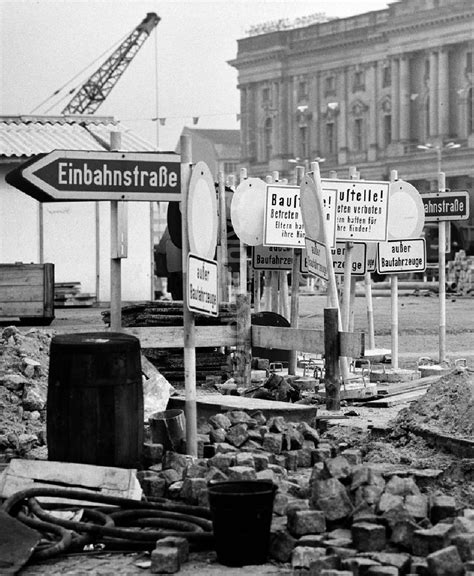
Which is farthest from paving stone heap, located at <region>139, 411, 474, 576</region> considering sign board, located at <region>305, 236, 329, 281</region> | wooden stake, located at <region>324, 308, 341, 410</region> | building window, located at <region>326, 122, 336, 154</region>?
building window, located at <region>326, 122, 336, 154</region>

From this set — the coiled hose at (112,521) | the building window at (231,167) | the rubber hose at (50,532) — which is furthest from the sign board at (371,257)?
the building window at (231,167)

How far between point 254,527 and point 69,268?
97.4 feet

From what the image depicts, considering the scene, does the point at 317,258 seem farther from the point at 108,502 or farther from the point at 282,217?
the point at 108,502

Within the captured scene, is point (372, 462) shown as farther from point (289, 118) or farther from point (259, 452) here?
point (289, 118)

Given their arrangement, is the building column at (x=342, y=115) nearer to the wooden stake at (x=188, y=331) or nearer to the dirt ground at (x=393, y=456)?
the dirt ground at (x=393, y=456)

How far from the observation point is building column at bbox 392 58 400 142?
112 meters

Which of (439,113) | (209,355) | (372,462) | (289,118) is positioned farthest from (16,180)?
(289,118)

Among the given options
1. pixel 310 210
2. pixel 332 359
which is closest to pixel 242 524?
pixel 332 359

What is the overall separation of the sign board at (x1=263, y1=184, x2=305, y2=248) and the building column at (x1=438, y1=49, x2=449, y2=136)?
Result: 3689 inches

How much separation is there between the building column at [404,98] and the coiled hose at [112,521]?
4121 inches

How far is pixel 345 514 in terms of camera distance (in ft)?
22.0

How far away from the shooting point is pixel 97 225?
1396 inches

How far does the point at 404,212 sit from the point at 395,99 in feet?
326

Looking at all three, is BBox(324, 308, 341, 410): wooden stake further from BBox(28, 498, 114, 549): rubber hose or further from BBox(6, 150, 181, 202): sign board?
BBox(28, 498, 114, 549): rubber hose
